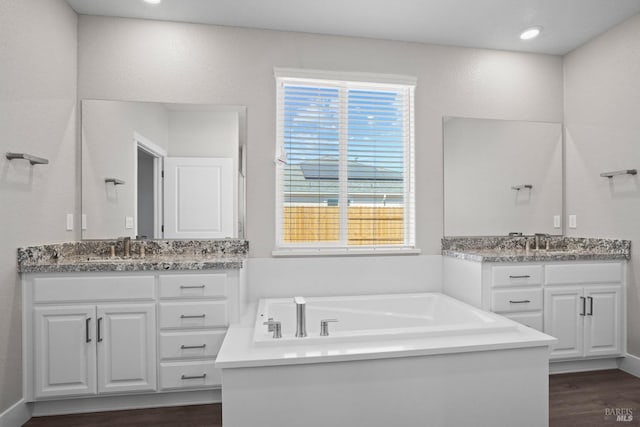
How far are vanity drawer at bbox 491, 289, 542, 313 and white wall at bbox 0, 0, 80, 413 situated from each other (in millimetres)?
3031

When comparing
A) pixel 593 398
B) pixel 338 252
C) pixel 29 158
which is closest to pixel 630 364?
pixel 593 398

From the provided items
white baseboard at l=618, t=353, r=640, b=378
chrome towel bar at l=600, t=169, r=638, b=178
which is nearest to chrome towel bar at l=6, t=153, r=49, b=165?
chrome towel bar at l=600, t=169, r=638, b=178

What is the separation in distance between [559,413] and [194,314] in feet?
7.60

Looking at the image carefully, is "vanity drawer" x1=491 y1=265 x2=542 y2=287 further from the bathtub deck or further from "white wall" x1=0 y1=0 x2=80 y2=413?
"white wall" x1=0 y1=0 x2=80 y2=413

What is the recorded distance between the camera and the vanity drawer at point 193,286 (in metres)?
2.25

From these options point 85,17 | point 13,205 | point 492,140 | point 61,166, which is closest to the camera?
point 13,205

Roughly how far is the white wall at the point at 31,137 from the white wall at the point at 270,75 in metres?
0.24

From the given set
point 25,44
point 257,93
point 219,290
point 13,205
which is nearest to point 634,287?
point 219,290

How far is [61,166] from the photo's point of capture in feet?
8.14

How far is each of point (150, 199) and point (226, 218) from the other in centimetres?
58

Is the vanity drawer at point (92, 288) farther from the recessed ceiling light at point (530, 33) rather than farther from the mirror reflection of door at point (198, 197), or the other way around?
the recessed ceiling light at point (530, 33)

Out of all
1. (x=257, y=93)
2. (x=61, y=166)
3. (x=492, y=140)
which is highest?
(x=257, y=93)

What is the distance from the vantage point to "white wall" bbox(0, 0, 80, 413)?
199cm

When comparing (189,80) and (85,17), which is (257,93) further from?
(85,17)
